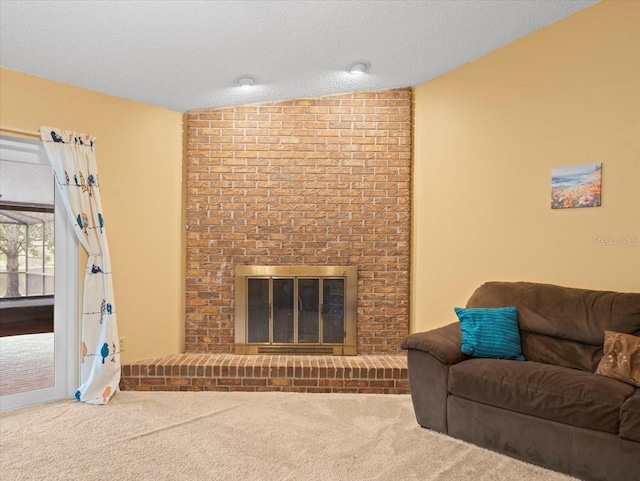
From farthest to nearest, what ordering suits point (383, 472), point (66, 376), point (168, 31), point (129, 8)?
point (66, 376) → point (168, 31) → point (129, 8) → point (383, 472)

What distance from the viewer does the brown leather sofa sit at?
211 cm

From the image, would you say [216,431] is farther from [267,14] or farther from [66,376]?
A: [267,14]

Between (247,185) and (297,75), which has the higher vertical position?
(297,75)

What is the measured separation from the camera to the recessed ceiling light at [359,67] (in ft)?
11.2

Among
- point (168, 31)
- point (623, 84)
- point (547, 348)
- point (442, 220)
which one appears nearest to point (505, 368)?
point (547, 348)

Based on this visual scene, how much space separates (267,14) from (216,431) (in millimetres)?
2635

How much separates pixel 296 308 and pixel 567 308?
2.24 meters

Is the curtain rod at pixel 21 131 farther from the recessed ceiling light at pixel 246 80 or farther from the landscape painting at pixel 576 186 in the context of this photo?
the landscape painting at pixel 576 186

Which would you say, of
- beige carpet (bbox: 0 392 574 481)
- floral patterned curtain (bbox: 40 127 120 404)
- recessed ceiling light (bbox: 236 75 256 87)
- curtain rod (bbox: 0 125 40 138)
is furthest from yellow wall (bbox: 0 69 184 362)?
recessed ceiling light (bbox: 236 75 256 87)

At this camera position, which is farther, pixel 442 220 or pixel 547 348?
pixel 442 220

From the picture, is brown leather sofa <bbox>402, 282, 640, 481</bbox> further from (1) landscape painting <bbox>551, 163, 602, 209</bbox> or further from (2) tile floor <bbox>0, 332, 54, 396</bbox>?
(2) tile floor <bbox>0, 332, 54, 396</bbox>

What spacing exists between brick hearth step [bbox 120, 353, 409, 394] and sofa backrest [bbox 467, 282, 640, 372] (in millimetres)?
1080

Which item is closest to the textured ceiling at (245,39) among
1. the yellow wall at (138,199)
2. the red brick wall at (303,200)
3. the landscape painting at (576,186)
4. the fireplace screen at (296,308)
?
the yellow wall at (138,199)

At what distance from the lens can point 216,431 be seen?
2.78 metres
